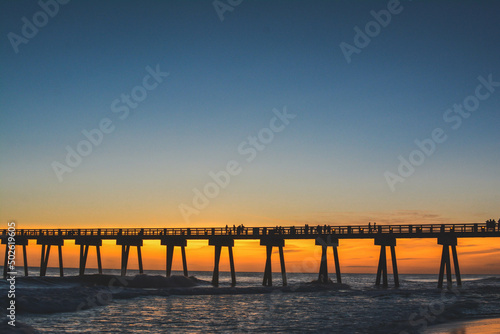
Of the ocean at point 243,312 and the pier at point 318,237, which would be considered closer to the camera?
the ocean at point 243,312

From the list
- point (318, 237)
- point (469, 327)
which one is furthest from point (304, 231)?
point (469, 327)

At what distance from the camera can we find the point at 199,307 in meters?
33.7

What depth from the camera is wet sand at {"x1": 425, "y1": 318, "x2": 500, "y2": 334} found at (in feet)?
73.3

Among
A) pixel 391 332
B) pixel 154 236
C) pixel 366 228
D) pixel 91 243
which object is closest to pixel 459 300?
pixel 366 228

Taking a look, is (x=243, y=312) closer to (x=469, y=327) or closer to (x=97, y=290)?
(x=469, y=327)

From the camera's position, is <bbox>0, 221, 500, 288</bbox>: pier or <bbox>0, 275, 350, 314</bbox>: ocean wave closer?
<bbox>0, 275, 350, 314</bbox>: ocean wave

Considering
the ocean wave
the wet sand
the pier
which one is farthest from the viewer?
the pier

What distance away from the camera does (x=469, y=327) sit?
2362cm

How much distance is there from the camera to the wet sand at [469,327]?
22328 mm

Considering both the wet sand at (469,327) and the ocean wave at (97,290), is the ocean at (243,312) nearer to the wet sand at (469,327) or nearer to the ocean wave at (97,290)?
the ocean wave at (97,290)

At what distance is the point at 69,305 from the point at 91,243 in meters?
26.3

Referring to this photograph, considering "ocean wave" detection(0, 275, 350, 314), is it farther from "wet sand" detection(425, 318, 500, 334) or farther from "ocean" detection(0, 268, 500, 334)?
"wet sand" detection(425, 318, 500, 334)

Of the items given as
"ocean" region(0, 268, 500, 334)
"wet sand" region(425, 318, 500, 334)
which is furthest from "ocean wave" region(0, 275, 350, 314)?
"wet sand" region(425, 318, 500, 334)

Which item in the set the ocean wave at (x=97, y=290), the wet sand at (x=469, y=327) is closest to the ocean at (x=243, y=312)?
the ocean wave at (x=97, y=290)
